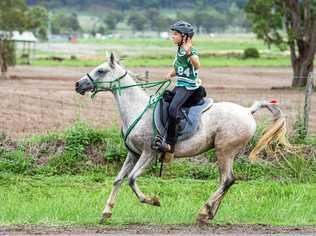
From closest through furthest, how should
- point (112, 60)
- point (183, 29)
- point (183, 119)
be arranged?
point (183, 29) < point (183, 119) < point (112, 60)

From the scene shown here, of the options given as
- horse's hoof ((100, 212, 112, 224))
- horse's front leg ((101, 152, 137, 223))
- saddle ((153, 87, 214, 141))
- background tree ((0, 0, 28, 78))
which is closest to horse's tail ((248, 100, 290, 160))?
saddle ((153, 87, 214, 141))

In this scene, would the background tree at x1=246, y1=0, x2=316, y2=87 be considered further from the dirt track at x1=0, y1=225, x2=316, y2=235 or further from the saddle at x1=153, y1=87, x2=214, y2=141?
the dirt track at x1=0, y1=225, x2=316, y2=235

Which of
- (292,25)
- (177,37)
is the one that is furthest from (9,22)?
(177,37)

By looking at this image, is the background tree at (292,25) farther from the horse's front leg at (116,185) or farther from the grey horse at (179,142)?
the horse's front leg at (116,185)

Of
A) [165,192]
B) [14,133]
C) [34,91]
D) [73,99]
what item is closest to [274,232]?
[165,192]

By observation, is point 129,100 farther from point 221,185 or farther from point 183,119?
point 221,185

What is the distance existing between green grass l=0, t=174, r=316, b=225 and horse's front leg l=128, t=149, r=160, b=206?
0.28 m

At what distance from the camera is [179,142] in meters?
11.3

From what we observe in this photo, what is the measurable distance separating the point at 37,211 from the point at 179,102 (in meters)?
2.65

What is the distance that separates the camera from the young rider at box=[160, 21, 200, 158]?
10.9 m

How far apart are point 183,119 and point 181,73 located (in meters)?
0.62

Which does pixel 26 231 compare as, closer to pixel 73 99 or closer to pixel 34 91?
pixel 73 99

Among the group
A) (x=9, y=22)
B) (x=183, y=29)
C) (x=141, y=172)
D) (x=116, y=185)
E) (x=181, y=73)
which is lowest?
(x=116, y=185)

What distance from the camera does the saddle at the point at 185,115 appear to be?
36.7ft
